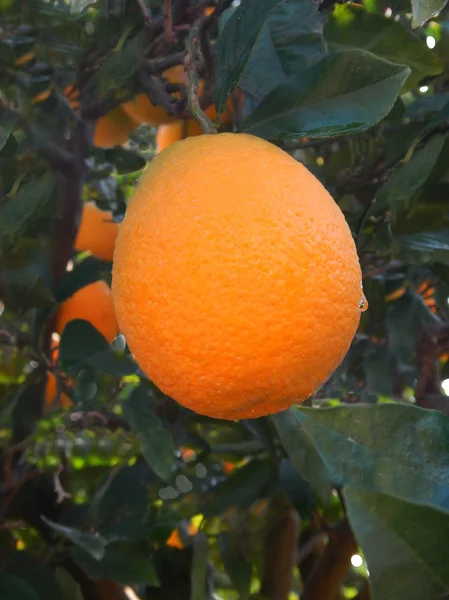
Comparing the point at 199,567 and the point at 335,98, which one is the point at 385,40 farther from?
the point at 199,567

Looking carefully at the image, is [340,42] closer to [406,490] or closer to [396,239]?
[396,239]

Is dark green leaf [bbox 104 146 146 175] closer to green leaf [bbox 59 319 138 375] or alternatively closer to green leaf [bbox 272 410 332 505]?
green leaf [bbox 59 319 138 375]

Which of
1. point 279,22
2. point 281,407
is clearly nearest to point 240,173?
point 281,407

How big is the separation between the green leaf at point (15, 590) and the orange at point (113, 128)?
2.52 ft

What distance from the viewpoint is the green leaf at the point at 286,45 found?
74 cm

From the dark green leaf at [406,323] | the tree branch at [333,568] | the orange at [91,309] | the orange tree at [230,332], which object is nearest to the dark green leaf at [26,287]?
the orange tree at [230,332]

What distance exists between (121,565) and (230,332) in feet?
1.87

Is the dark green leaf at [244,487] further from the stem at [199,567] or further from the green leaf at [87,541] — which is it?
the green leaf at [87,541]

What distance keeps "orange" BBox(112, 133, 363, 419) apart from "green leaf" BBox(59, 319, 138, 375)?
0.33 meters

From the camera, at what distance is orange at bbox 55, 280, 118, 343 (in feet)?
3.57

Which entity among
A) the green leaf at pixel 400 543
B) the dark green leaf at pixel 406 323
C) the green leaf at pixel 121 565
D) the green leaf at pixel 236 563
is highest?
the green leaf at pixel 400 543

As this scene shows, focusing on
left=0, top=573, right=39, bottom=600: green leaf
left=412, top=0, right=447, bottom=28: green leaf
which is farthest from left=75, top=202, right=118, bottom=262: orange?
left=412, top=0, right=447, bottom=28: green leaf

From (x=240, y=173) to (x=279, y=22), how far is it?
317 mm

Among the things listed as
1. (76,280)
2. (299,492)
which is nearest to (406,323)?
(299,492)
